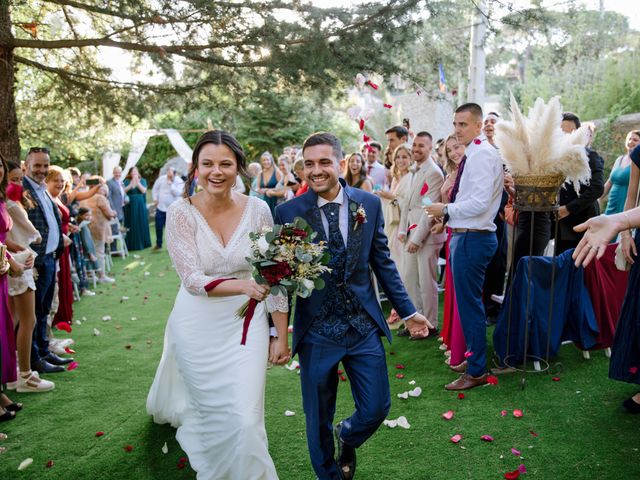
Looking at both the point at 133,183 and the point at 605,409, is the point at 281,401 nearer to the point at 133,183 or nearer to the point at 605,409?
the point at 605,409

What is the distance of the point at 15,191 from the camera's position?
5297 millimetres

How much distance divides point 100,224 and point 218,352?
8.52 metres

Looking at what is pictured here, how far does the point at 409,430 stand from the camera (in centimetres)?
448

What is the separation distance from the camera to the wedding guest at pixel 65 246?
7016mm

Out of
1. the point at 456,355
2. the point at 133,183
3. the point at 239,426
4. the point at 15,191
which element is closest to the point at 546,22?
the point at 456,355

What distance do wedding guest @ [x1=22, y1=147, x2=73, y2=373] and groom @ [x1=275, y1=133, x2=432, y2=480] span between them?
362cm

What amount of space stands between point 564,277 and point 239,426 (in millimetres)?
3744

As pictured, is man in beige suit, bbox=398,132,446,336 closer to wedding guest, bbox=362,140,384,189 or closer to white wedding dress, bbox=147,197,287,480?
wedding guest, bbox=362,140,384,189

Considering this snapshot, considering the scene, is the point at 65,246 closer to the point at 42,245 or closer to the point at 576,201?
the point at 42,245

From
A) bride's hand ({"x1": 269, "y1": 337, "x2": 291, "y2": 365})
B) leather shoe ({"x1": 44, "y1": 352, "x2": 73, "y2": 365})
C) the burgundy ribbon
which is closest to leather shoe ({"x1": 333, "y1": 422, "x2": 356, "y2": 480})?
bride's hand ({"x1": 269, "y1": 337, "x2": 291, "y2": 365})

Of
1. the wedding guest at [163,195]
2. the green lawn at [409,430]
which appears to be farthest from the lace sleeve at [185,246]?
the wedding guest at [163,195]

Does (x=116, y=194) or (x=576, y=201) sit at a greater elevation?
(x=576, y=201)

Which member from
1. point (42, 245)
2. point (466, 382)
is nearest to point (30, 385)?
point (42, 245)

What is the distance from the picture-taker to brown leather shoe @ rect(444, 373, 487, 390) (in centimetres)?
521
